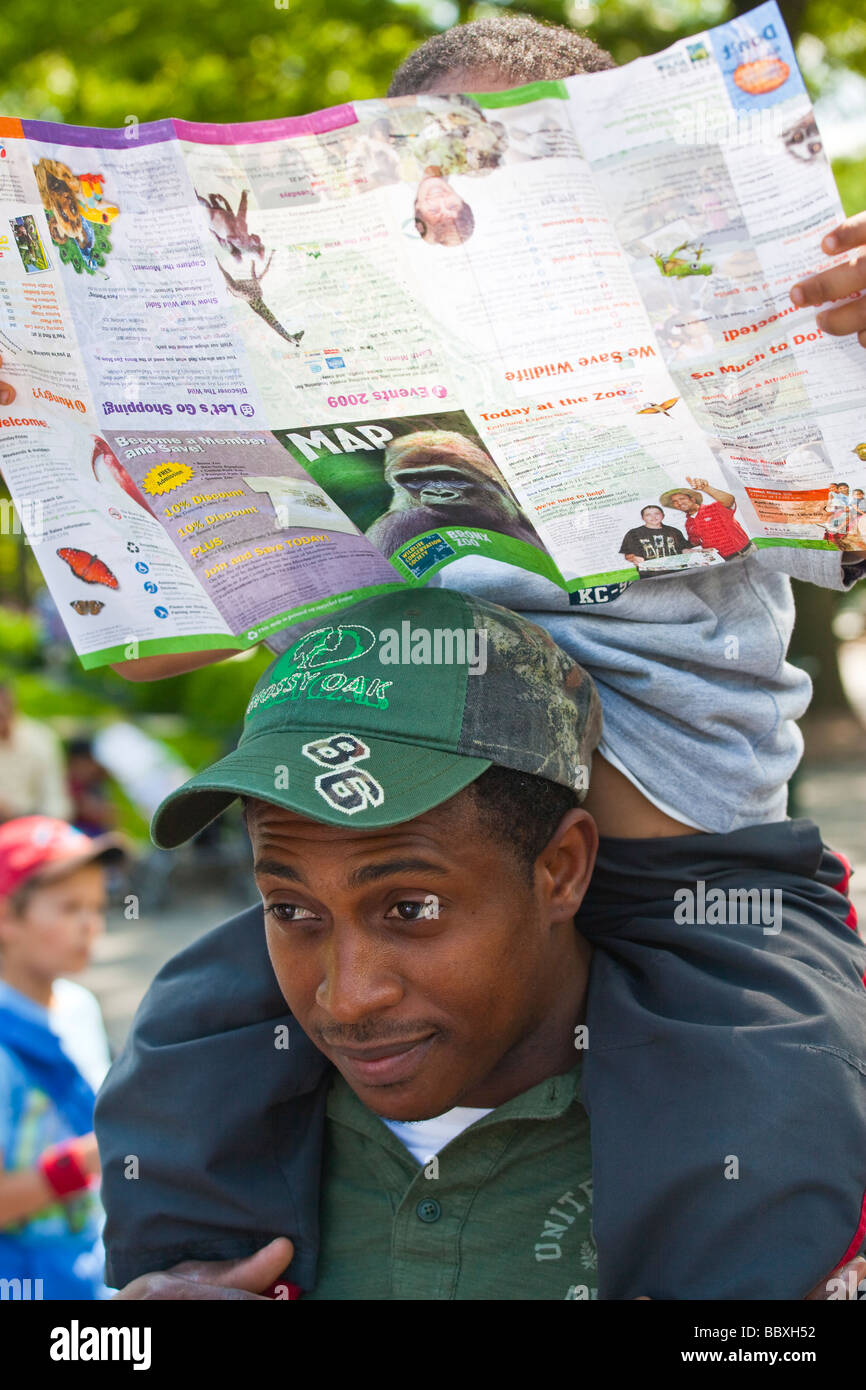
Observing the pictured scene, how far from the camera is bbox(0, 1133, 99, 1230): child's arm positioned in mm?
3475

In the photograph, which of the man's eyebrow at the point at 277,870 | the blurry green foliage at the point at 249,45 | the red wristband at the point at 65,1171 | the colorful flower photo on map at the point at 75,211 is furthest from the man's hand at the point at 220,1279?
the blurry green foliage at the point at 249,45

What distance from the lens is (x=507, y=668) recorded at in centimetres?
190

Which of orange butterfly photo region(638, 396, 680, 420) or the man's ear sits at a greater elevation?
orange butterfly photo region(638, 396, 680, 420)

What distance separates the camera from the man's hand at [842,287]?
155cm

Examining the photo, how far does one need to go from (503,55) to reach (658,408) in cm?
68

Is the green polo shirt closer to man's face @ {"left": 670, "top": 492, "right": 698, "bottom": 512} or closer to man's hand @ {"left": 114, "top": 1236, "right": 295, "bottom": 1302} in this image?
man's hand @ {"left": 114, "top": 1236, "right": 295, "bottom": 1302}

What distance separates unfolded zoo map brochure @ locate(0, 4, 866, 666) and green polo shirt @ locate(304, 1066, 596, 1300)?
806mm

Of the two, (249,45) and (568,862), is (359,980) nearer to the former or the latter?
(568,862)

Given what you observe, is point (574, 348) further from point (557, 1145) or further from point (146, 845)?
point (146, 845)

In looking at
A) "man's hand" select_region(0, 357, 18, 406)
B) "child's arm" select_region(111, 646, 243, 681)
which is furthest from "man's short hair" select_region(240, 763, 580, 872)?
"man's hand" select_region(0, 357, 18, 406)

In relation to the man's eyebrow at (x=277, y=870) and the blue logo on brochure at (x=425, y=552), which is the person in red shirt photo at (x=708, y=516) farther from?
the man's eyebrow at (x=277, y=870)

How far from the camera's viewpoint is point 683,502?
1830 mm

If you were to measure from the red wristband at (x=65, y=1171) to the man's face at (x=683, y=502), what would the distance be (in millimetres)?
2568

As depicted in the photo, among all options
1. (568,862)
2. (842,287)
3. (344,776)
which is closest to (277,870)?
(344,776)
